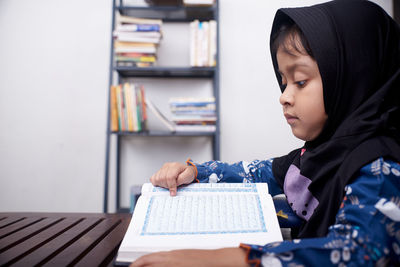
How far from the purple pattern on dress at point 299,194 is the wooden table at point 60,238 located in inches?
17.1

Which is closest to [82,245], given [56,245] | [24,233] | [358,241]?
[56,245]

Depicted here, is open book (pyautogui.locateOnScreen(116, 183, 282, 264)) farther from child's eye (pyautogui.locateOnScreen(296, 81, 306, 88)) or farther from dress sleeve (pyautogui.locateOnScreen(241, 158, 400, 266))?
child's eye (pyautogui.locateOnScreen(296, 81, 306, 88))

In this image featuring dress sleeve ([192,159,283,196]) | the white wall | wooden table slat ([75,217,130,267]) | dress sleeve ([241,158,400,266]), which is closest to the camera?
dress sleeve ([241,158,400,266])

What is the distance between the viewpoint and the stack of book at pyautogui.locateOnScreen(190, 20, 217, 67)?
190 centimetres

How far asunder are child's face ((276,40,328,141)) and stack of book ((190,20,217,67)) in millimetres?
1256

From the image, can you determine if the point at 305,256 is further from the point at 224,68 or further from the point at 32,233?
the point at 224,68

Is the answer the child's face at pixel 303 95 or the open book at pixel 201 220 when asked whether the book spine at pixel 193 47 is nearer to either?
the child's face at pixel 303 95

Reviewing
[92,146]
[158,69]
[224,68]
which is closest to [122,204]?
[92,146]

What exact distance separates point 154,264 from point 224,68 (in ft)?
6.37

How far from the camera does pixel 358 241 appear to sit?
385mm

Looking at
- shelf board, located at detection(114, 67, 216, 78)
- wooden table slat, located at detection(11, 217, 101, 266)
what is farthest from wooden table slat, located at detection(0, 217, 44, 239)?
shelf board, located at detection(114, 67, 216, 78)

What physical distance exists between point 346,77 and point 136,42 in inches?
61.4

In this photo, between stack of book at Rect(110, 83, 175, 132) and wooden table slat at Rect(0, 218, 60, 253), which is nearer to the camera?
wooden table slat at Rect(0, 218, 60, 253)

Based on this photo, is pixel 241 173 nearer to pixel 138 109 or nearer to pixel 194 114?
pixel 194 114
